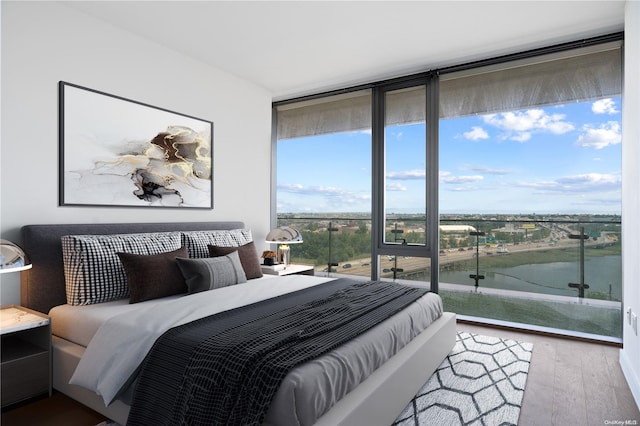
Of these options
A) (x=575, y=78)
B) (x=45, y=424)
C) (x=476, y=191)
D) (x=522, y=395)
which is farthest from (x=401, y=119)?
(x=45, y=424)

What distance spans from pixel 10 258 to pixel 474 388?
117 inches

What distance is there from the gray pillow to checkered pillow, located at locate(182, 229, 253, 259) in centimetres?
37

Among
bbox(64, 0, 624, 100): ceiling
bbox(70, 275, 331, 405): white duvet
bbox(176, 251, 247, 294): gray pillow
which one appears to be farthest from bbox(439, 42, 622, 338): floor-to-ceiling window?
bbox(70, 275, 331, 405): white duvet

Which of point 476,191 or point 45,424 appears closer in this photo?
point 45,424

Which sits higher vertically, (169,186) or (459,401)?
(169,186)

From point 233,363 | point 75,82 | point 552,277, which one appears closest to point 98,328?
point 233,363

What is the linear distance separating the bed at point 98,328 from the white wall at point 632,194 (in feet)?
3.85

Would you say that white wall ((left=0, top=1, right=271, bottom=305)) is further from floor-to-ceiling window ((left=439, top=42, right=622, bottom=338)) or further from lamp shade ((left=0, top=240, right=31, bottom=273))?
floor-to-ceiling window ((left=439, top=42, right=622, bottom=338))

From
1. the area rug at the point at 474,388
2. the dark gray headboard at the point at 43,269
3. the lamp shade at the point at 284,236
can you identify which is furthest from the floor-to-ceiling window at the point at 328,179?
the dark gray headboard at the point at 43,269

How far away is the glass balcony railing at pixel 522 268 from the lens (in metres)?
3.84

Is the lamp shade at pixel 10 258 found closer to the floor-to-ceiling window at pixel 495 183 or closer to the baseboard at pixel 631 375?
the floor-to-ceiling window at pixel 495 183

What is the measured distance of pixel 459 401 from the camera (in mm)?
2324

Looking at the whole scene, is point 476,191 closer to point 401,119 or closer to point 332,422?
point 401,119

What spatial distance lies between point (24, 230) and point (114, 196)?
71 centimetres
